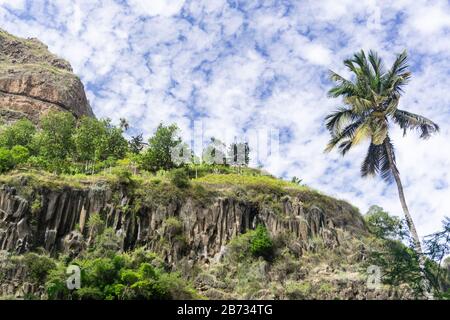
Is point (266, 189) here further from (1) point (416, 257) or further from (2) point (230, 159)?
(1) point (416, 257)

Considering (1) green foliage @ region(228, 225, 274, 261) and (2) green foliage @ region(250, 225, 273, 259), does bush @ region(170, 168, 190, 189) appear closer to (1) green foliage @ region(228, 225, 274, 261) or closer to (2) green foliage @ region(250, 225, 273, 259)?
(1) green foliage @ region(228, 225, 274, 261)

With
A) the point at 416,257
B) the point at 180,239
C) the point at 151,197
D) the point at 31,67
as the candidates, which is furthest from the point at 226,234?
the point at 31,67

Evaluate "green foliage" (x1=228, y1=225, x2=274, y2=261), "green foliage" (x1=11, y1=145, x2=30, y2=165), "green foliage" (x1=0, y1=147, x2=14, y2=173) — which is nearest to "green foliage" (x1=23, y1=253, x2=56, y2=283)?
"green foliage" (x1=0, y1=147, x2=14, y2=173)

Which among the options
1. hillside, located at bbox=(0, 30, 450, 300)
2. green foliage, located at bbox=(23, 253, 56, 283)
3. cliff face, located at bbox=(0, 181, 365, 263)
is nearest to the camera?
A: hillside, located at bbox=(0, 30, 450, 300)

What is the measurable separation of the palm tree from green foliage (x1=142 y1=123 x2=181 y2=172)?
17.7m

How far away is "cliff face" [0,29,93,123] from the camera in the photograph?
7075 centimetres

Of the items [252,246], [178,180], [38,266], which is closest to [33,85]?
[178,180]

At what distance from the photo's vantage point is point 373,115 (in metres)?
24.9

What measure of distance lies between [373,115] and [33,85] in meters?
61.0

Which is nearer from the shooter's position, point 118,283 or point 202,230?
point 118,283

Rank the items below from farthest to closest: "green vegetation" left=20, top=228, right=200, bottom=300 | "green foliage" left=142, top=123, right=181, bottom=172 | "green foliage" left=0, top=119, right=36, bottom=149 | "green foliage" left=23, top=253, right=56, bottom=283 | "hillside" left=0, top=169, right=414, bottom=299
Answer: "green foliage" left=0, top=119, right=36, bottom=149
"green foliage" left=142, top=123, right=181, bottom=172
"hillside" left=0, top=169, right=414, bottom=299
"green foliage" left=23, top=253, right=56, bottom=283
"green vegetation" left=20, top=228, right=200, bottom=300

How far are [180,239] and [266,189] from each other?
24.5 ft

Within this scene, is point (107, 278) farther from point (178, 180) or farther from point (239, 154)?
point (239, 154)

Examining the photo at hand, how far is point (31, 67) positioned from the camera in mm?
78125
